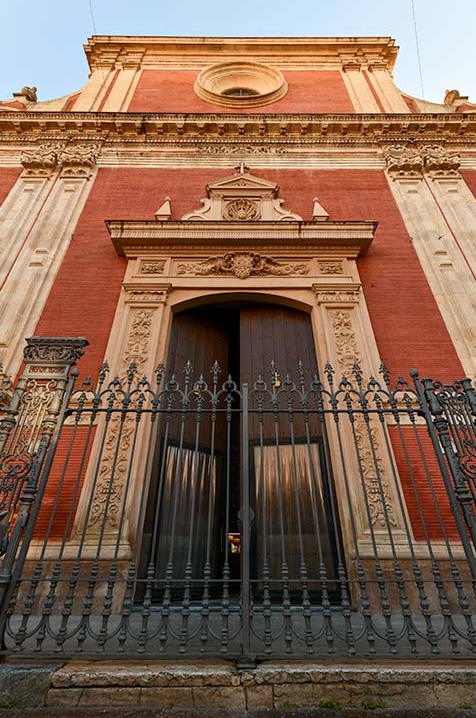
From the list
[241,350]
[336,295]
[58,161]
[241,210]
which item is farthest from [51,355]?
[58,161]

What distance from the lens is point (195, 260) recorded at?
713 centimetres

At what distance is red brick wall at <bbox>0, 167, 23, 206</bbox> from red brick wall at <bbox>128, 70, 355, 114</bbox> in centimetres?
363

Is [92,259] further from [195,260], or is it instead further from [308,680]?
[308,680]

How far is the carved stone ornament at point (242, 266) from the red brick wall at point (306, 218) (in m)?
1.13

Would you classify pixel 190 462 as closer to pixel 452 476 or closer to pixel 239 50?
pixel 452 476

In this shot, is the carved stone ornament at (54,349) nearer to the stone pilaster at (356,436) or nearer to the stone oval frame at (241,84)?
the stone pilaster at (356,436)

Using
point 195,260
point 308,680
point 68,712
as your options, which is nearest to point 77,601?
point 68,712

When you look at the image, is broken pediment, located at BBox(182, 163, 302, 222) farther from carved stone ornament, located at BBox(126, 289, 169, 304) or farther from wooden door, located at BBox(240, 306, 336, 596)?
wooden door, located at BBox(240, 306, 336, 596)

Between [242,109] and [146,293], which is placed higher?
[242,109]

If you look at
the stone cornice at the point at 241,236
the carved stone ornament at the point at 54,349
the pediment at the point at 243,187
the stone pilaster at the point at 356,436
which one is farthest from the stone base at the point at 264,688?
the pediment at the point at 243,187

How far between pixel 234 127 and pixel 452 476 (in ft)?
29.6

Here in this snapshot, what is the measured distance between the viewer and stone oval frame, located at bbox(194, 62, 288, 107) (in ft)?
Result: 36.1

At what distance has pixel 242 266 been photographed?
22.8 feet

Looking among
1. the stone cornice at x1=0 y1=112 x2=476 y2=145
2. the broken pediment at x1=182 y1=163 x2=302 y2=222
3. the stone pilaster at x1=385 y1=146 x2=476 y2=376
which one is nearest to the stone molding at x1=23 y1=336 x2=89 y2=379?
the broken pediment at x1=182 y1=163 x2=302 y2=222
